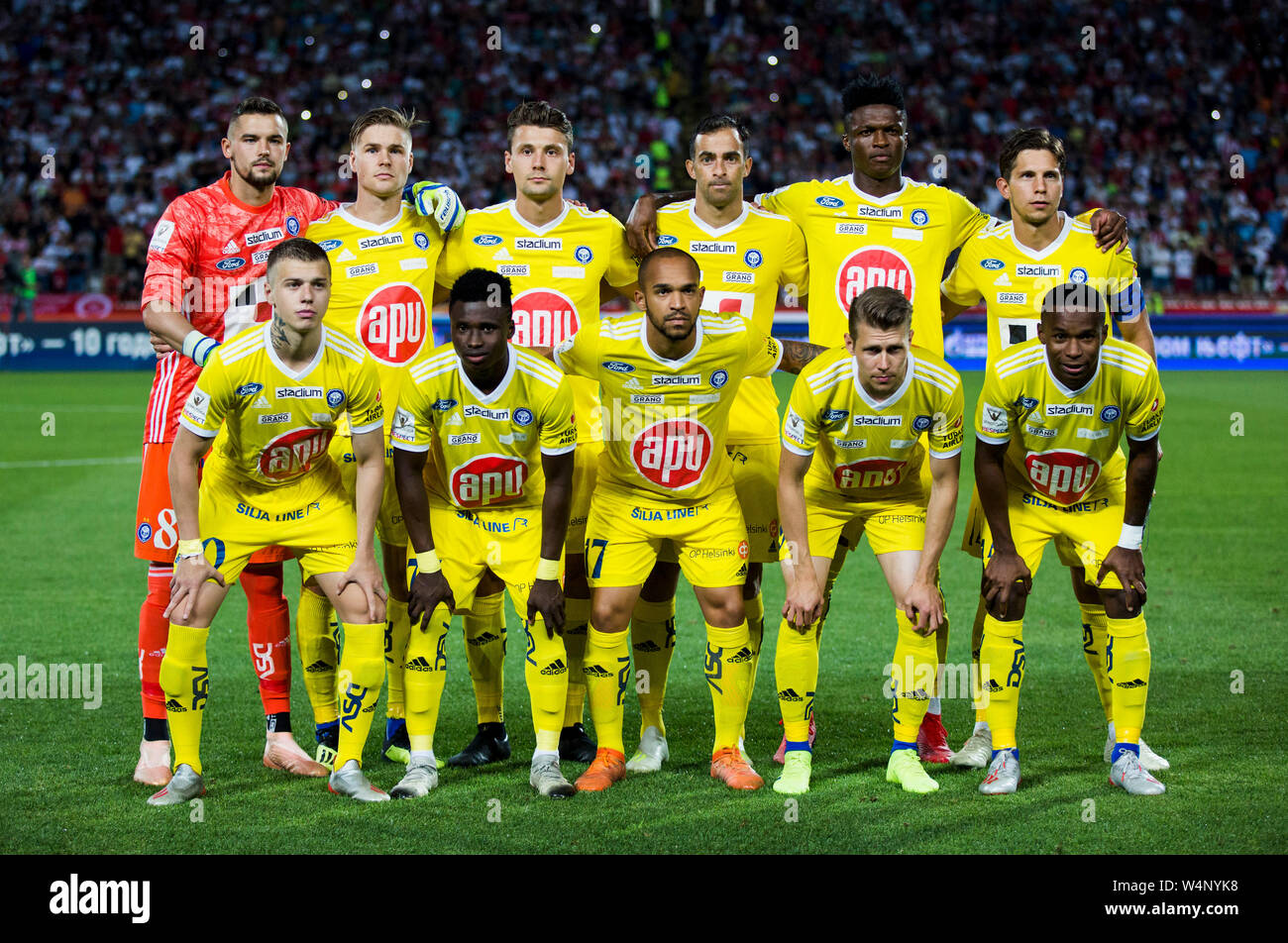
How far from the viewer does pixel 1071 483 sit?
5.58 m

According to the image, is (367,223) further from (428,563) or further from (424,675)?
(424,675)

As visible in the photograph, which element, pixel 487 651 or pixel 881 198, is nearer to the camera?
pixel 487 651

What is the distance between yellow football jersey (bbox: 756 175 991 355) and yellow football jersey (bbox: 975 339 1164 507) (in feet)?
2.35

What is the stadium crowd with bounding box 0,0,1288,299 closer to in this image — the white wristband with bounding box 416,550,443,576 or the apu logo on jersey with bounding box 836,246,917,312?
the apu logo on jersey with bounding box 836,246,917,312

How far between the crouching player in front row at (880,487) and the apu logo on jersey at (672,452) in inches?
14.3

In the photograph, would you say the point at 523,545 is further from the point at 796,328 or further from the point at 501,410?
the point at 796,328

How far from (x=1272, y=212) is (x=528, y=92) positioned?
50.7 feet

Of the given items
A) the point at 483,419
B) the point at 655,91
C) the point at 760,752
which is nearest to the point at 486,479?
the point at 483,419

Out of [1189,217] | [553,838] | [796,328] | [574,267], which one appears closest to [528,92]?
[796,328]

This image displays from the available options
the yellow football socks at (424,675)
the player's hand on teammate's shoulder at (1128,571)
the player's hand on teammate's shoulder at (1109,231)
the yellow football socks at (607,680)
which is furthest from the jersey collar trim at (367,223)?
the player's hand on teammate's shoulder at (1128,571)

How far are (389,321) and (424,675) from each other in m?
1.64

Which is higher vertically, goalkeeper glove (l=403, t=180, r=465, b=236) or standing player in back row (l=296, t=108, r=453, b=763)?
goalkeeper glove (l=403, t=180, r=465, b=236)

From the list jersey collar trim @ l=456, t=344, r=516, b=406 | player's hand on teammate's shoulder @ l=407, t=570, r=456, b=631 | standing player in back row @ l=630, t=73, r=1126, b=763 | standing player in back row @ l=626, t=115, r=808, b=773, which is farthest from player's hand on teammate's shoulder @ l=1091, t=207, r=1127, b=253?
player's hand on teammate's shoulder @ l=407, t=570, r=456, b=631

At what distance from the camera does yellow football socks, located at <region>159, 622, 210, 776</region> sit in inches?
208
